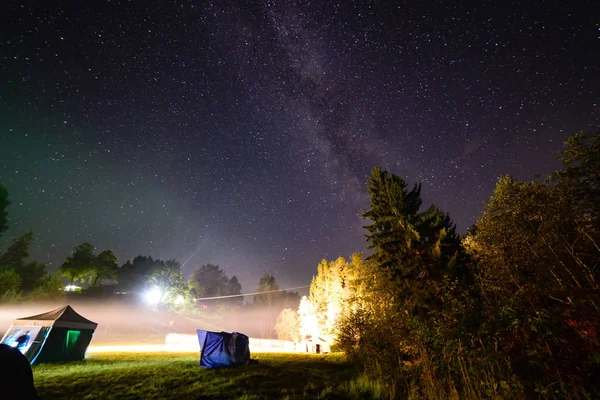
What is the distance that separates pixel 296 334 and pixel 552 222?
46089 millimetres

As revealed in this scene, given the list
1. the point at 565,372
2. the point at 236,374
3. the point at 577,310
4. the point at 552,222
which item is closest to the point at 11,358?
the point at 565,372

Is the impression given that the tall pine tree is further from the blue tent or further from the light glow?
the light glow

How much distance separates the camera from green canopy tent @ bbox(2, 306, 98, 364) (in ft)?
51.9

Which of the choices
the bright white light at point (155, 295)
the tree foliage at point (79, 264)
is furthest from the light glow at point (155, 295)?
the tree foliage at point (79, 264)

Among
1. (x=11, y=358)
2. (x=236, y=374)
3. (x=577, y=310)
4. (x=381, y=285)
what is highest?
(x=381, y=285)

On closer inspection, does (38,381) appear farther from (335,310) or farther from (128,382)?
(335,310)

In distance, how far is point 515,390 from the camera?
202 inches

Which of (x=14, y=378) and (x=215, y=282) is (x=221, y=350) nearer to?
(x=14, y=378)

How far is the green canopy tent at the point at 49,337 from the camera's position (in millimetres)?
15810

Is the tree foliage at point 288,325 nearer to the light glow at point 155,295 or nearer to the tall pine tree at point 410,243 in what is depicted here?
the light glow at point 155,295

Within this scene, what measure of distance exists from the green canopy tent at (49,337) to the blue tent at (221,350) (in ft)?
31.5

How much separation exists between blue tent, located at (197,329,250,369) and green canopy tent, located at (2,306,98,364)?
960 cm

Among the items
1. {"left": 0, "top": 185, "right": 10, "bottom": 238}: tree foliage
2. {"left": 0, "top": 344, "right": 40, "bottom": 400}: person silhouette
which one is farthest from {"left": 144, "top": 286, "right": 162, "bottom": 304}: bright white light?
{"left": 0, "top": 344, "right": 40, "bottom": 400}: person silhouette

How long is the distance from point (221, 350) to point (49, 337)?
38.2ft
